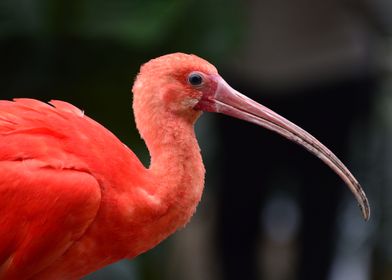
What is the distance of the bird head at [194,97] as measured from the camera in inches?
184

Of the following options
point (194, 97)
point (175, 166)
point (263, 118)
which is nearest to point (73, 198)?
point (175, 166)

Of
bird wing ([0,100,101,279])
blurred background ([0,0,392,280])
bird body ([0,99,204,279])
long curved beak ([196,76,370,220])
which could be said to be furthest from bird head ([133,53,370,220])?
blurred background ([0,0,392,280])

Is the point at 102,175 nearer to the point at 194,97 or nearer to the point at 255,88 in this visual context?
the point at 194,97

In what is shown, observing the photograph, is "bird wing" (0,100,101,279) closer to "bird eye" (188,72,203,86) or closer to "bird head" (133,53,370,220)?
"bird head" (133,53,370,220)

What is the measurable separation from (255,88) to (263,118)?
331 centimetres

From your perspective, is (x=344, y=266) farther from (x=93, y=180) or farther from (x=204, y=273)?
(x=93, y=180)

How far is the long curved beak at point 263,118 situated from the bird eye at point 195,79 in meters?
0.07

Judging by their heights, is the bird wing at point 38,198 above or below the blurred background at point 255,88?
below

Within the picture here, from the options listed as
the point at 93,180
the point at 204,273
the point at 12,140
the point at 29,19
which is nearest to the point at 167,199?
the point at 93,180

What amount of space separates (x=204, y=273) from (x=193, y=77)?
5587mm

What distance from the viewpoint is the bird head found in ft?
15.3

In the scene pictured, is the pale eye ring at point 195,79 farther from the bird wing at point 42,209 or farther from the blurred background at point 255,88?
the blurred background at point 255,88

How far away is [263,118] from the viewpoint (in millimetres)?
4766

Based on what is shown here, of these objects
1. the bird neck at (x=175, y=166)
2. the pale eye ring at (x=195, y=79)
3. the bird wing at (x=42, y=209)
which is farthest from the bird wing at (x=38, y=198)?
the pale eye ring at (x=195, y=79)
